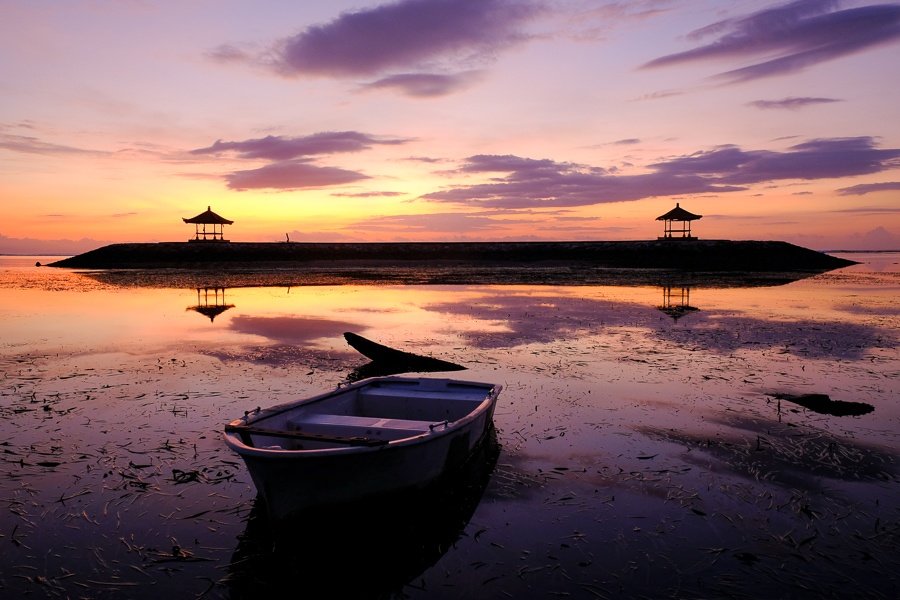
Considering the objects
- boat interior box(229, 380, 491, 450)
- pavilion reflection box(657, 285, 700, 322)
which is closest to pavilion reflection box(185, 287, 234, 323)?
boat interior box(229, 380, 491, 450)

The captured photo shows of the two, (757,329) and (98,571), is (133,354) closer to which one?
(98,571)

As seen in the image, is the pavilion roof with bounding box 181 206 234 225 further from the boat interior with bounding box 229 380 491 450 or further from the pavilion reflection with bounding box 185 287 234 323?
the boat interior with bounding box 229 380 491 450

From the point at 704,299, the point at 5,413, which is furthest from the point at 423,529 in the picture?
the point at 704,299

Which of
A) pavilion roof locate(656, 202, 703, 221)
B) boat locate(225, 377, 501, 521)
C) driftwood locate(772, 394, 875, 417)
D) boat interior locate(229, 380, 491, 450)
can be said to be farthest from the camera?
pavilion roof locate(656, 202, 703, 221)

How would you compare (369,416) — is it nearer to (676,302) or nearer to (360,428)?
(360,428)

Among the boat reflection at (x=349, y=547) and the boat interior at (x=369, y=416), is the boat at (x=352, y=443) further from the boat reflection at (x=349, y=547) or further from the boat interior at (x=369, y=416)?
the boat reflection at (x=349, y=547)

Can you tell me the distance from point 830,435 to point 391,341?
13.2 m

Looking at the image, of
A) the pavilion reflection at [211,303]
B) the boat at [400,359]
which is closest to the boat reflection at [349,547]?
the boat at [400,359]

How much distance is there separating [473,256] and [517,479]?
269 ft

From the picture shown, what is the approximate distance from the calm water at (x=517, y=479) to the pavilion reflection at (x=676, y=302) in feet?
24.7

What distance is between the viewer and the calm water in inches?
230

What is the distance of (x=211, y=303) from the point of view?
3138cm

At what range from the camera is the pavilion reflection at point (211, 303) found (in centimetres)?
2725

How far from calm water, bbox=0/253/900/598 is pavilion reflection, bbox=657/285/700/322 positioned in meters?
7.52
